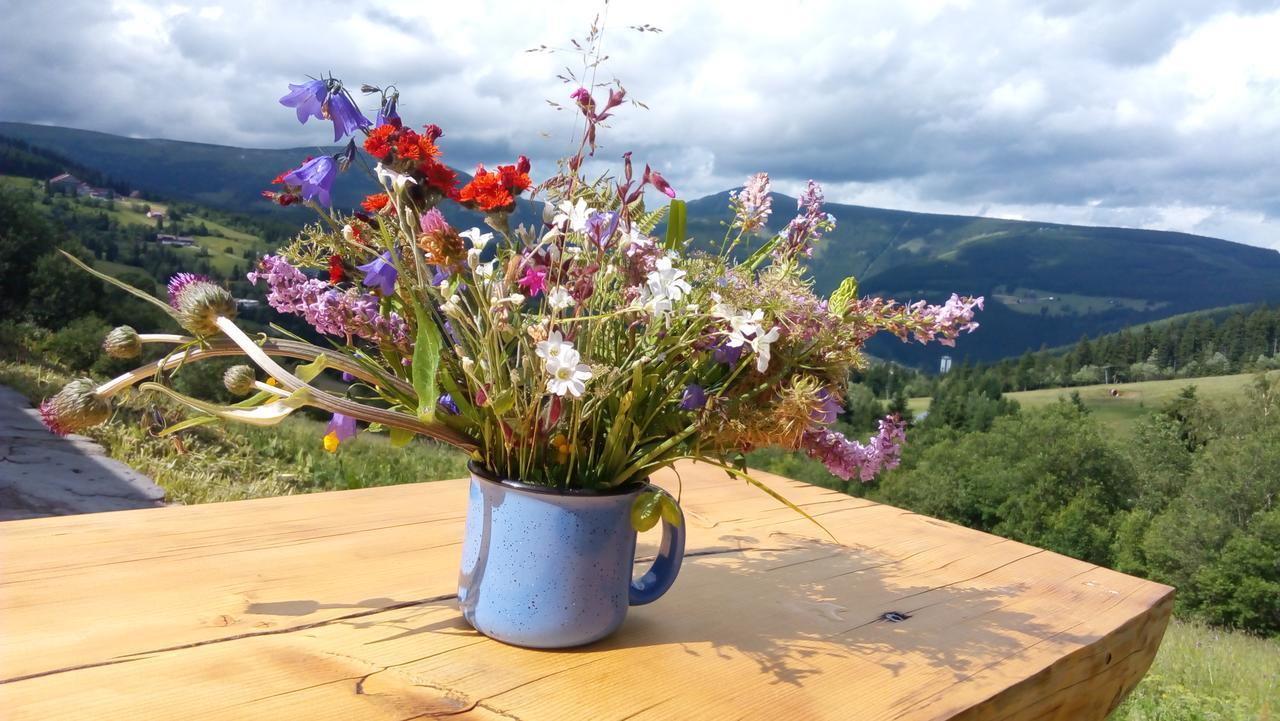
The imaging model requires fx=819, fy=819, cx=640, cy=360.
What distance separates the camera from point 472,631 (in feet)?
3.56

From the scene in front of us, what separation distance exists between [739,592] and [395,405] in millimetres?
639

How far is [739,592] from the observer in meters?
1.34

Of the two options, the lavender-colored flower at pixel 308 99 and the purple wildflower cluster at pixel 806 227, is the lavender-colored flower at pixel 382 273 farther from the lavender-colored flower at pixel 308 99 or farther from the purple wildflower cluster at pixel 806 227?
the purple wildflower cluster at pixel 806 227

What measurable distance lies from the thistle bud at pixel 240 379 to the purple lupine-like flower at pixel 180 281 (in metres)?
0.12

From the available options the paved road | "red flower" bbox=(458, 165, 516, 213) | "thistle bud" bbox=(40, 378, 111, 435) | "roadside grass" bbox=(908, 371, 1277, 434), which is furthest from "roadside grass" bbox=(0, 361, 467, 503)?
"roadside grass" bbox=(908, 371, 1277, 434)

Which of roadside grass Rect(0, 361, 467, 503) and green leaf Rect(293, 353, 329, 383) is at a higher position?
green leaf Rect(293, 353, 329, 383)

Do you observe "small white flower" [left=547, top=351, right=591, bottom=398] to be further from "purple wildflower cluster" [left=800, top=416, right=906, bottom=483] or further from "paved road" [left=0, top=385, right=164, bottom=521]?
"paved road" [left=0, top=385, right=164, bottom=521]

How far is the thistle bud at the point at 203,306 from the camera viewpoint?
2.85 feet

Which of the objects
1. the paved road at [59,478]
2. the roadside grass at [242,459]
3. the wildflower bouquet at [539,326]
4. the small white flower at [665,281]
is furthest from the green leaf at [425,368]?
the paved road at [59,478]

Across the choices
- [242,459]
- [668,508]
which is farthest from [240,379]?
[242,459]

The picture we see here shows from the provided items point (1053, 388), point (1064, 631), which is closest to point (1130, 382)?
point (1053, 388)

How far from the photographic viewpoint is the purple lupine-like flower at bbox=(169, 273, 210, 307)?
0.90 m

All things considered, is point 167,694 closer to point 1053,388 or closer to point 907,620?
point 907,620

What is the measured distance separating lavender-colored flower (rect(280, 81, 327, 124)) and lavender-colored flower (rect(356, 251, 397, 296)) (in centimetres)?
18
